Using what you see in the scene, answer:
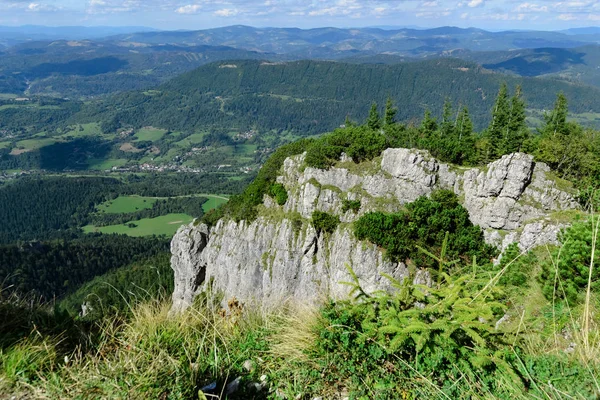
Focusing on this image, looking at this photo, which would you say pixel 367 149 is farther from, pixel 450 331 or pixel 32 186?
pixel 32 186

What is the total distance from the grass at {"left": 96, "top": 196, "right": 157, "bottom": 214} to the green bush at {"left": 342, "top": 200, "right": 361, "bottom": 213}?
6015 inches

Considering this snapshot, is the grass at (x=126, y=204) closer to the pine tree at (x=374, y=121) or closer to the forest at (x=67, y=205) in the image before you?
the forest at (x=67, y=205)

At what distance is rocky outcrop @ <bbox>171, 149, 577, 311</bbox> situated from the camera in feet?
96.5

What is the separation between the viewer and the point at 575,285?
28.4 ft

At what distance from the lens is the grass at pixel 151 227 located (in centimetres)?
13750

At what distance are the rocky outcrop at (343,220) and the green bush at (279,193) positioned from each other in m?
0.64

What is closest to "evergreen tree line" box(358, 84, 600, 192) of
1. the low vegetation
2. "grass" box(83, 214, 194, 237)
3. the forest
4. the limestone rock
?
the limestone rock

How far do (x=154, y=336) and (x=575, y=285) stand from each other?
926 centimetres

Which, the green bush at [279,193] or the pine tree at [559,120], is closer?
the pine tree at [559,120]

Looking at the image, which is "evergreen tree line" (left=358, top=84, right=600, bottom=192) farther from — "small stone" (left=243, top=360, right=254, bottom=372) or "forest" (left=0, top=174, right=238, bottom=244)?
"forest" (left=0, top=174, right=238, bottom=244)

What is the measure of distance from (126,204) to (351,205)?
166 metres

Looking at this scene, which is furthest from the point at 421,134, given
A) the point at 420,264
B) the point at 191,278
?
the point at 191,278

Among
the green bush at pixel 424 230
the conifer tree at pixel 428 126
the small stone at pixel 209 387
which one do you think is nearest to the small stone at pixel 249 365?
the small stone at pixel 209 387

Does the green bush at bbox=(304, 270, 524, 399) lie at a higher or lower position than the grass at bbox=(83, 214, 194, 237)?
higher
